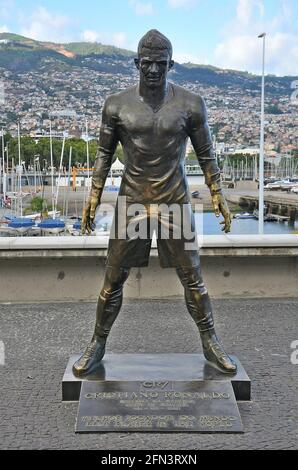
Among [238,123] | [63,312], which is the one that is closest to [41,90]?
[238,123]

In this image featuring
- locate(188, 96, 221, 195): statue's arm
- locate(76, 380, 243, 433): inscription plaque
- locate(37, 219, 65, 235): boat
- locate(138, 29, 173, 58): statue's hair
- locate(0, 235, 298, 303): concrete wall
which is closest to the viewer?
locate(76, 380, 243, 433): inscription plaque

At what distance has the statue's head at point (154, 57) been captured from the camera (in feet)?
15.2

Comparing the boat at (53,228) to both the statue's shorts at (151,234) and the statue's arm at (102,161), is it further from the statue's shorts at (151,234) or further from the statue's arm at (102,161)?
the statue's shorts at (151,234)

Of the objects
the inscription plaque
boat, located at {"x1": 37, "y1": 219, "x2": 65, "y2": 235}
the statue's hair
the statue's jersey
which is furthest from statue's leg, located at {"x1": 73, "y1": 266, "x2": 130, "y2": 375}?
boat, located at {"x1": 37, "y1": 219, "x2": 65, "y2": 235}

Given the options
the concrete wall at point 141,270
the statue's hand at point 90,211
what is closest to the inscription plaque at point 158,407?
the statue's hand at point 90,211

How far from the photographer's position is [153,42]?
4.62 metres

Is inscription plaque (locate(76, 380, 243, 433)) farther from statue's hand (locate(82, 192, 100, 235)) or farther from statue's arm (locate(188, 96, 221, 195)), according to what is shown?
statue's arm (locate(188, 96, 221, 195))

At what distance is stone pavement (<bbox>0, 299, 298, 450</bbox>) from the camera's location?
4.34 m

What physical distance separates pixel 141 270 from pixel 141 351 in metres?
2.19

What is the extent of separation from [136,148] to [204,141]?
59 centimetres

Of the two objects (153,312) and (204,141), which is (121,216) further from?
(153,312)

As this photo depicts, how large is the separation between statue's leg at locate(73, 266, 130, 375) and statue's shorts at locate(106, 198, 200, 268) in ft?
0.36
